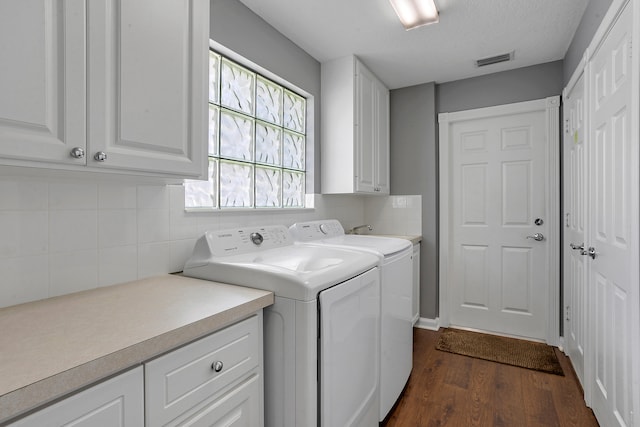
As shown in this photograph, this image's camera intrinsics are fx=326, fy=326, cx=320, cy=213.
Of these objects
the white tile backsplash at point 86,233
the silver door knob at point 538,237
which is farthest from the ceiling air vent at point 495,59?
the white tile backsplash at point 86,233

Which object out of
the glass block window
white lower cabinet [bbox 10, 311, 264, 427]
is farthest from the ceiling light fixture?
white lower cabinet [bbox 10, 311, 264, 427]

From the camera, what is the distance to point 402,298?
6.53ft

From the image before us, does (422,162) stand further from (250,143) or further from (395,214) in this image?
(250,143)

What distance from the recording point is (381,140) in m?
3.07

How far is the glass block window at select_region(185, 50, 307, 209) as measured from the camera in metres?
1.83

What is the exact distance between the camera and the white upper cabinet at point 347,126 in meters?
2.55

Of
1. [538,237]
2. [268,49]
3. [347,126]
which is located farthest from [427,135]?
[268,49]

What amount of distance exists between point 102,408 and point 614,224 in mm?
1939

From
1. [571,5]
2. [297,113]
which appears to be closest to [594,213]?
[571,5]

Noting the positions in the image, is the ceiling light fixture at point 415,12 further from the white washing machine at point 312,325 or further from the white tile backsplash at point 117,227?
the white tile backsplash at point 117,227

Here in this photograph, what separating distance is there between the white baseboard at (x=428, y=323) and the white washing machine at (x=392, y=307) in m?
1.01

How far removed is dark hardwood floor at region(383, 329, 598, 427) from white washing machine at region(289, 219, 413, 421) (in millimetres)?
125

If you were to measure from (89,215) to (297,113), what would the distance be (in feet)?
5.47

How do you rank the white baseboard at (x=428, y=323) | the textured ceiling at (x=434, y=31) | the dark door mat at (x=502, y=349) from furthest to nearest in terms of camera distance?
the white baseboard at (x=428, y=323) → the dark door mat at (x=502, y=349) → the textured ceiling at (x=434, y=31)
